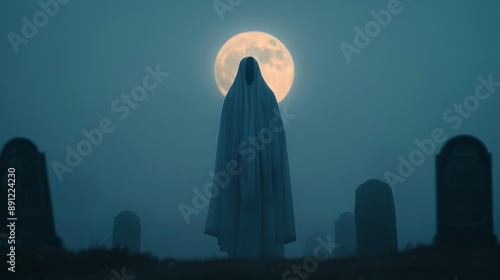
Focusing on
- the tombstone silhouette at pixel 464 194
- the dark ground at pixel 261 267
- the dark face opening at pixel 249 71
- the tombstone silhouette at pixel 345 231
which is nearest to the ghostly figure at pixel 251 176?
the dark face opening at pixel 249 71

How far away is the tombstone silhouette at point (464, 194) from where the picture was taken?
25.6 feet

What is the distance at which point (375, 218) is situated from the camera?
44.1 ft

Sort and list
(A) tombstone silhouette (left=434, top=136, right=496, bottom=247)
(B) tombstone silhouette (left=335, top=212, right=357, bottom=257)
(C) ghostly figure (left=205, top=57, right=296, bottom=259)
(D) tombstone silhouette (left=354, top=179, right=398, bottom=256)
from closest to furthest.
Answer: (A) tombstone silhouette (left=434, top=136, right=496, bottom=247)
(C) ghostly figure (left=205, top=57, right=296, bottom=259)
(D) tombstone silhouette (left=354, top=179, right=398, bottom=256)
(B) tombstone silhouette (left=335, top=212, right=357, bottom=257)

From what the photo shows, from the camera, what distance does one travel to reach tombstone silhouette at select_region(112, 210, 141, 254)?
18969 millimetres

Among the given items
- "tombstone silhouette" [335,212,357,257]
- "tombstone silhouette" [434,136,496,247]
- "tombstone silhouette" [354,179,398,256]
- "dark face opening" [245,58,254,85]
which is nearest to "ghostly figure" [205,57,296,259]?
"dark face opening" [245,58,254,85]

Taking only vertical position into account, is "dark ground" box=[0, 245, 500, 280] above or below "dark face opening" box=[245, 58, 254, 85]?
below

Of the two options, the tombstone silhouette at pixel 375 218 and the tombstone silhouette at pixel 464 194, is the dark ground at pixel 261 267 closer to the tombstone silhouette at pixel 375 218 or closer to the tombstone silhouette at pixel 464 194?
the tombstone silhouette at pixel 464 194

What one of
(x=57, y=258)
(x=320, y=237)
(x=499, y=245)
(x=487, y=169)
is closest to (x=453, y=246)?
(x=499, y=245)

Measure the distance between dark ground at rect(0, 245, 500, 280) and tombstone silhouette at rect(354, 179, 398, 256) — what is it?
580 centimetres

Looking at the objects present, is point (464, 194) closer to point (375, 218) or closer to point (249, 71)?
point (249, 71)

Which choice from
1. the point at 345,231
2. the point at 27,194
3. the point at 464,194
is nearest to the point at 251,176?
the point at 464,194

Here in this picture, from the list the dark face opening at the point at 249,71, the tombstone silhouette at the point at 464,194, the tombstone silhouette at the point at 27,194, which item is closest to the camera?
the tombstone silhouette at the point at 27,194

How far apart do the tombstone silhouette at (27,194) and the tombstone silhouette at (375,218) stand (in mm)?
7534

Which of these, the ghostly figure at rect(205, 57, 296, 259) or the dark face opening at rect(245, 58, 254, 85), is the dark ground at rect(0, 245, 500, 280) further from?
the dark face opening at rect(245, 58, 254, 85)
